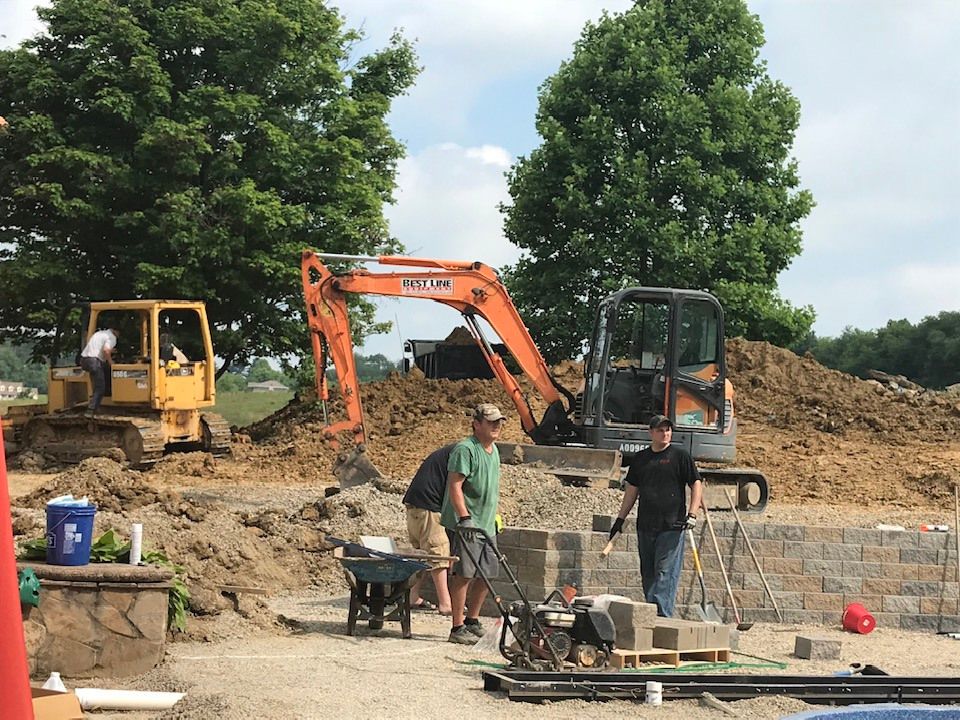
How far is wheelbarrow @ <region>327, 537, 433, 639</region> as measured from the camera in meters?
10.0

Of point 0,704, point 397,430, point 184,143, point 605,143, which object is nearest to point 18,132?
point 184,143

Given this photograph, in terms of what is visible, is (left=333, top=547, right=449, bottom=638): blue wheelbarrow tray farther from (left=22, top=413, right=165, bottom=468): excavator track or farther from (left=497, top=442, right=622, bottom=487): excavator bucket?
(left=22, top=413, right=165, bottom=468): excavator track

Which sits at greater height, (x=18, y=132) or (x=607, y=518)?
(x=18, y=132)

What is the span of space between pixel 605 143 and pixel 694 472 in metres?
23.0

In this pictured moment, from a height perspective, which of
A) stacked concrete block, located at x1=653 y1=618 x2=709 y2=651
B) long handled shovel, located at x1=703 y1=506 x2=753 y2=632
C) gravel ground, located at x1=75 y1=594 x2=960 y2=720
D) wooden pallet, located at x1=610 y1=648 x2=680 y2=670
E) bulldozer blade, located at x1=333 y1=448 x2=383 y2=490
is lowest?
gravel ground, located at x1=75 y1=594 x2=960 y2=720

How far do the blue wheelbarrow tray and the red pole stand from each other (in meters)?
6.46

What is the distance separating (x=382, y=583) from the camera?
10172 millimetres

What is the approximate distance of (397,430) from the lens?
27.5m

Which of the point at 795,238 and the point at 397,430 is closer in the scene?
the point at 397,430

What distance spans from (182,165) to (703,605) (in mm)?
18222

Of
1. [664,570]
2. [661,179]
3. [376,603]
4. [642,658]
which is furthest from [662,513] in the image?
[661,179]

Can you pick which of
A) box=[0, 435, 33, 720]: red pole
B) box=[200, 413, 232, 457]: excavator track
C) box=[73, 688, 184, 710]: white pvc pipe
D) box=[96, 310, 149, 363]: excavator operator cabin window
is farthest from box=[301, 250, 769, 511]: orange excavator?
box=[0, 435, 33, 720]: red pole

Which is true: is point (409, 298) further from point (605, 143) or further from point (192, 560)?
point (605, 143)

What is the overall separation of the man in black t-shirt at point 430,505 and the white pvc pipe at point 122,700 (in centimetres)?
317
